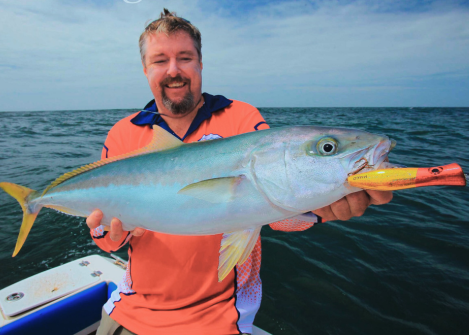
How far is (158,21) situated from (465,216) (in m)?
7.77

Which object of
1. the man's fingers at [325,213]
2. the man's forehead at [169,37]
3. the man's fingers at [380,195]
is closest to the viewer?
the man's fingers at [380,195]

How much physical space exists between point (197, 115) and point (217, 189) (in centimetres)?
127

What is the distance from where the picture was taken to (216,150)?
1.82 metres

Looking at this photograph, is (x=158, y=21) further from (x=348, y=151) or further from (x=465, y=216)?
(x=465, y=216)

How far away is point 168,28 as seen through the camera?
2648mm

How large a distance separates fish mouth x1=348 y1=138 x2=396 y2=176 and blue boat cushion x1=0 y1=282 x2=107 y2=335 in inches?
129

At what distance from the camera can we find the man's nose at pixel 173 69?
2.68 meters

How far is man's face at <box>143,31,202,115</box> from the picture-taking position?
8.77 feet

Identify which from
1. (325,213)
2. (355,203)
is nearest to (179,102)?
(325,213)

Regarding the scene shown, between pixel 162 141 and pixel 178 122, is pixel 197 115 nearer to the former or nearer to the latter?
pixel 178 122

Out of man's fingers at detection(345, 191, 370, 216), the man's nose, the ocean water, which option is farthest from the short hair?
the ocean water

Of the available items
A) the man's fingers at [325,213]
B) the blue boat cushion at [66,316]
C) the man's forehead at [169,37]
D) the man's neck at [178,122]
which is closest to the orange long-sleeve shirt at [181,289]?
the man's fingers at [325,213]

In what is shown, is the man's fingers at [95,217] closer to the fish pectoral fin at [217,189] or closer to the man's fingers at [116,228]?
the man's fingers at [116,228]

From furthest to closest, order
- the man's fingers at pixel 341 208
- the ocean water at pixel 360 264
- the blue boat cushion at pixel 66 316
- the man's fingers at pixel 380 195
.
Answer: the ocean water at pixel 360 264 < the blue boat cushion at pixel 66 316 < the man's fingers at pixel 341 208 < the man's fingers at pixel 380 195
